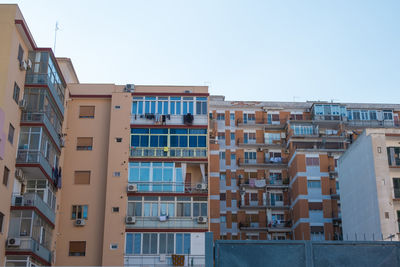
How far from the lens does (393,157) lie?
48.9 meters

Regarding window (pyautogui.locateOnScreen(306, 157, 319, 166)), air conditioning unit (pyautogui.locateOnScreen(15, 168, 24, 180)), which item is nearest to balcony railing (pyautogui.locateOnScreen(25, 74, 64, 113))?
air conditioning unit (pyautogui.locateOnScreen(15, 168, 24, 180))

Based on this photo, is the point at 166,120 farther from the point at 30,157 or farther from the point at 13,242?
the point at 13,242

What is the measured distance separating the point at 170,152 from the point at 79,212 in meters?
8.70

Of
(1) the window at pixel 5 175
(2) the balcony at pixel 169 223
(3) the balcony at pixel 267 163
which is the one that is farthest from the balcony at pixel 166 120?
(3) the balcony at pixel 267 163

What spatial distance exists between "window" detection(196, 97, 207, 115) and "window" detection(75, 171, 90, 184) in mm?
10451

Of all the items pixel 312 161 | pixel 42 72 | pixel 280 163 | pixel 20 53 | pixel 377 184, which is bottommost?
pixel 377 184

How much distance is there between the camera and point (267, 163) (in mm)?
73250

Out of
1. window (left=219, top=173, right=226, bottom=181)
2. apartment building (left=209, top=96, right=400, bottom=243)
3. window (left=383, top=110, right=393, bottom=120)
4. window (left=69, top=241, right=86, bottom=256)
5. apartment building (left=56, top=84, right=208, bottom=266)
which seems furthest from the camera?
window (left=383, top=110, right=393, bottom=120)

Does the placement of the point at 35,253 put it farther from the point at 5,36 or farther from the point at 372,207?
the point at 372,207

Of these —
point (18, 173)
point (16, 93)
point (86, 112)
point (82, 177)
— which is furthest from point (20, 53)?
point (82, 177)

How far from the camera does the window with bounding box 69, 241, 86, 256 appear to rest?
4553 cm

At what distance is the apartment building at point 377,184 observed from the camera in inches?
1861

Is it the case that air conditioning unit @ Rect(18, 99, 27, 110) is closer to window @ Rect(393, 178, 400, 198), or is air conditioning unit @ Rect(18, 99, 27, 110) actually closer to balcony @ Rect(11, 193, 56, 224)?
balcony @ Rect(11, 193, 56, 224)

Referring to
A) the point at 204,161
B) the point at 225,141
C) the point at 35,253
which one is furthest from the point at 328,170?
the point at 35,253
